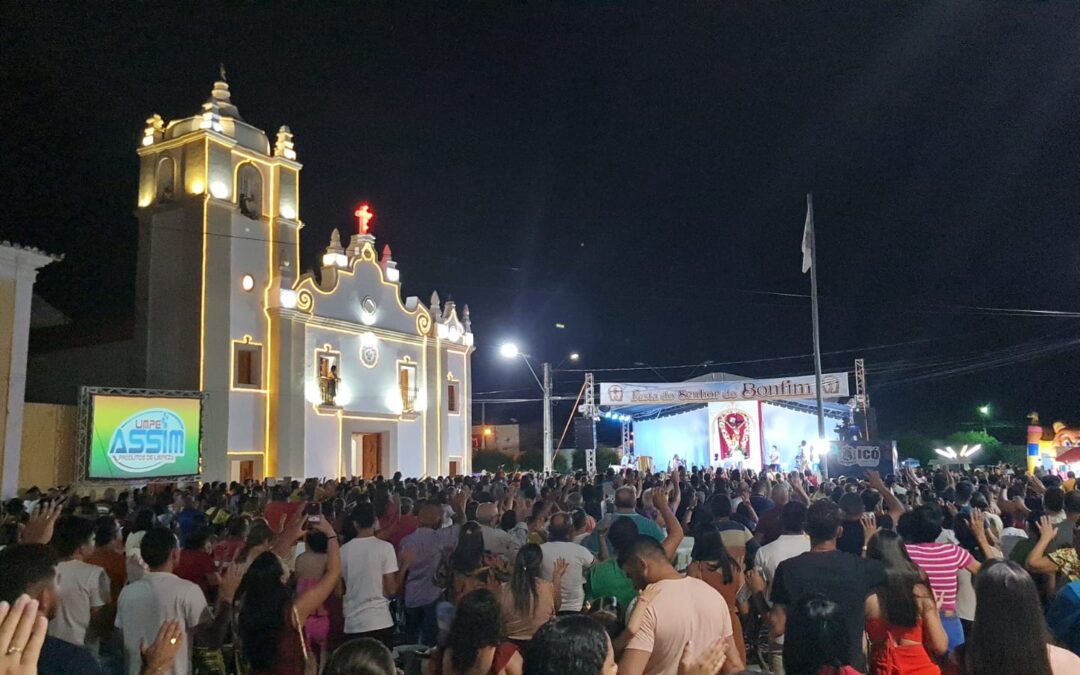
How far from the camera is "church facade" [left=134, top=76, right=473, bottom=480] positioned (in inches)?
963

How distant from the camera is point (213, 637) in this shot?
5.01 metres

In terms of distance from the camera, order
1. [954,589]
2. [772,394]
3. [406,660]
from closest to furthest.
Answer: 1. [954,589]
2. [406,660]
3. [772,394]

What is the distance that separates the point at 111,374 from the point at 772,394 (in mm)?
22490

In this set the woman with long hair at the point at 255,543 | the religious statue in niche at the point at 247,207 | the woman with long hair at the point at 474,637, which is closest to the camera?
the woman with long hair at the point at 474,637

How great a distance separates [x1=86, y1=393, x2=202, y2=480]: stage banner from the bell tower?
3.20 feet

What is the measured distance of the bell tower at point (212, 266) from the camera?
79.5 ft

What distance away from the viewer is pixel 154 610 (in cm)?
464

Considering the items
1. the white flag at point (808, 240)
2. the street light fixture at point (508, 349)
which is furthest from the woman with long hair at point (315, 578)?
the street light fixture at point (508, 349)

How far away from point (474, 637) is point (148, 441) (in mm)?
20474

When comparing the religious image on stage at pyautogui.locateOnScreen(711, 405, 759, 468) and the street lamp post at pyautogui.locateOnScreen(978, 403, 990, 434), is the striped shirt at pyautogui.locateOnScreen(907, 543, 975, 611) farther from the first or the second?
the street lamp post at pyautogui.locateOnScreen(978, 403, 990, 434)

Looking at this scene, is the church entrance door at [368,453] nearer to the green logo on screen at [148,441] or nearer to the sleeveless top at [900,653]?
the green logo on screen at [148,441]

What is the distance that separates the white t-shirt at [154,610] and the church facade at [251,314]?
65.2ft

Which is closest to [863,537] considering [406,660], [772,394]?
[406,660]

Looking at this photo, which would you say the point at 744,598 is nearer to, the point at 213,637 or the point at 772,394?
the point at 213,637
